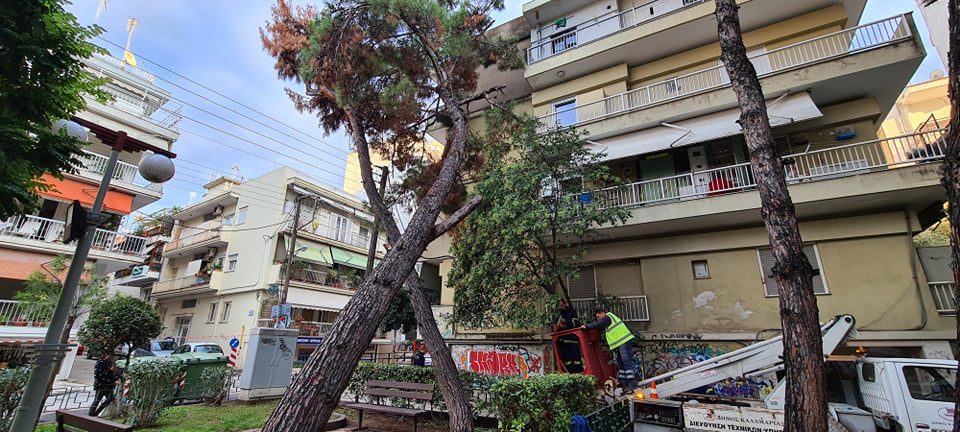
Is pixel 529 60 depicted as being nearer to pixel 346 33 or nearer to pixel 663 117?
pixel 663 117

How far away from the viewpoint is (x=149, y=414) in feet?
25.2

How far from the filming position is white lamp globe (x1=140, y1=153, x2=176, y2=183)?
486cm

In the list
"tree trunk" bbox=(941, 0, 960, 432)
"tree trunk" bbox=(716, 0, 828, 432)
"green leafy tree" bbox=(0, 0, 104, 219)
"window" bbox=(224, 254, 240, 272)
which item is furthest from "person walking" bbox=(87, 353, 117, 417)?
"window" bbox=(224, 254, 240, 272)

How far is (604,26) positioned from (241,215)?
22474 millimetres

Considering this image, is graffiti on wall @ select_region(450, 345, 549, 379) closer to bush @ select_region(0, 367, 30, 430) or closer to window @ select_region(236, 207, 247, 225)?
bush @ select_region(0, 367, 30, 430)

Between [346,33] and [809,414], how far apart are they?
10.5 meters

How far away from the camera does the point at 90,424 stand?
18.3ft

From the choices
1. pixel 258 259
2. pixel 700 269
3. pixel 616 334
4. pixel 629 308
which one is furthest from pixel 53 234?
pixel 700 269

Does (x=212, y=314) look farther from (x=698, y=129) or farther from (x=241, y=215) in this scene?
(x=698, y=129)

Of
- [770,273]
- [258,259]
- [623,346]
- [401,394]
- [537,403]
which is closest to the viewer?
[537,403]

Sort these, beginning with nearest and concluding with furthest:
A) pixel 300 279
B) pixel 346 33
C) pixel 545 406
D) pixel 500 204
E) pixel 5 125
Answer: pixel 5 125
pixel 545 406
pixel 346 33
pixel 500 204
pixel 300 279

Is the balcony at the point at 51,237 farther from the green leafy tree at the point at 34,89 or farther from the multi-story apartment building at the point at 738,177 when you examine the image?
the multi-story apartment building at the point at 738,177

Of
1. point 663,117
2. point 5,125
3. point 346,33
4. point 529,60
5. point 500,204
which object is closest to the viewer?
point 5,125

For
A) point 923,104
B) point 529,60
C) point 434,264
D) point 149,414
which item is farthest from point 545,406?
point 923,104
